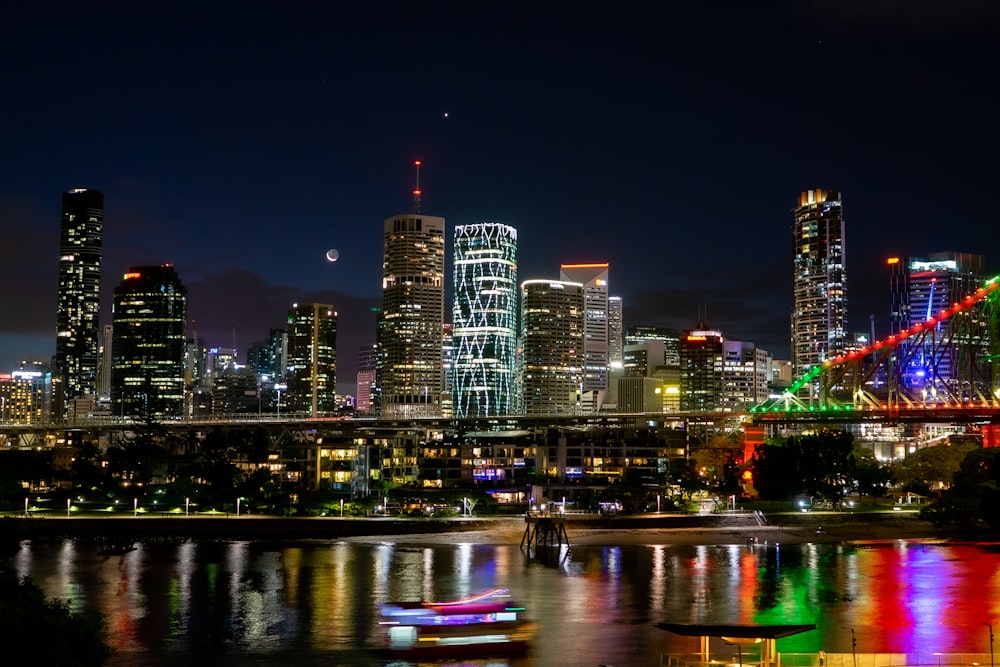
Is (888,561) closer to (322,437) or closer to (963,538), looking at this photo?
A: (963,538)

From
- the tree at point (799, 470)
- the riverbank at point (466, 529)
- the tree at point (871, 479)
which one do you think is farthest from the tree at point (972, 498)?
the tree at point (871, 479)

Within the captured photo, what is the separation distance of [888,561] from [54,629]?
50.0 metres

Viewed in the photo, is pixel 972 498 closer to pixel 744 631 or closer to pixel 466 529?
pixel 466 529

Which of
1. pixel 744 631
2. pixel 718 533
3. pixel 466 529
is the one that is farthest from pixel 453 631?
pixel 718 533

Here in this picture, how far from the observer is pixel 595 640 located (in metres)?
38.5

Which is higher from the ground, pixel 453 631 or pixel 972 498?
pixel 972 498

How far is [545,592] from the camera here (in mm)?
49969

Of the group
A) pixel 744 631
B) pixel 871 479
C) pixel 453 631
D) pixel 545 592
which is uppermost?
pixel 871 479

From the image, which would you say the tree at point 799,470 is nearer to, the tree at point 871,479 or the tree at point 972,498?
the tree at point 871,479

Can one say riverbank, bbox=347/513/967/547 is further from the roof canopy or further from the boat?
the roof canopy

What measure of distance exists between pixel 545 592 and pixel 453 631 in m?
13.0

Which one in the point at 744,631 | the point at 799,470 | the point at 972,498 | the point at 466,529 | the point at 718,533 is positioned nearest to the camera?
the point at 744,631

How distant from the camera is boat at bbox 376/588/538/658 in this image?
36844 millimetres

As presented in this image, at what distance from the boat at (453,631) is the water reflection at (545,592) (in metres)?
1.11
